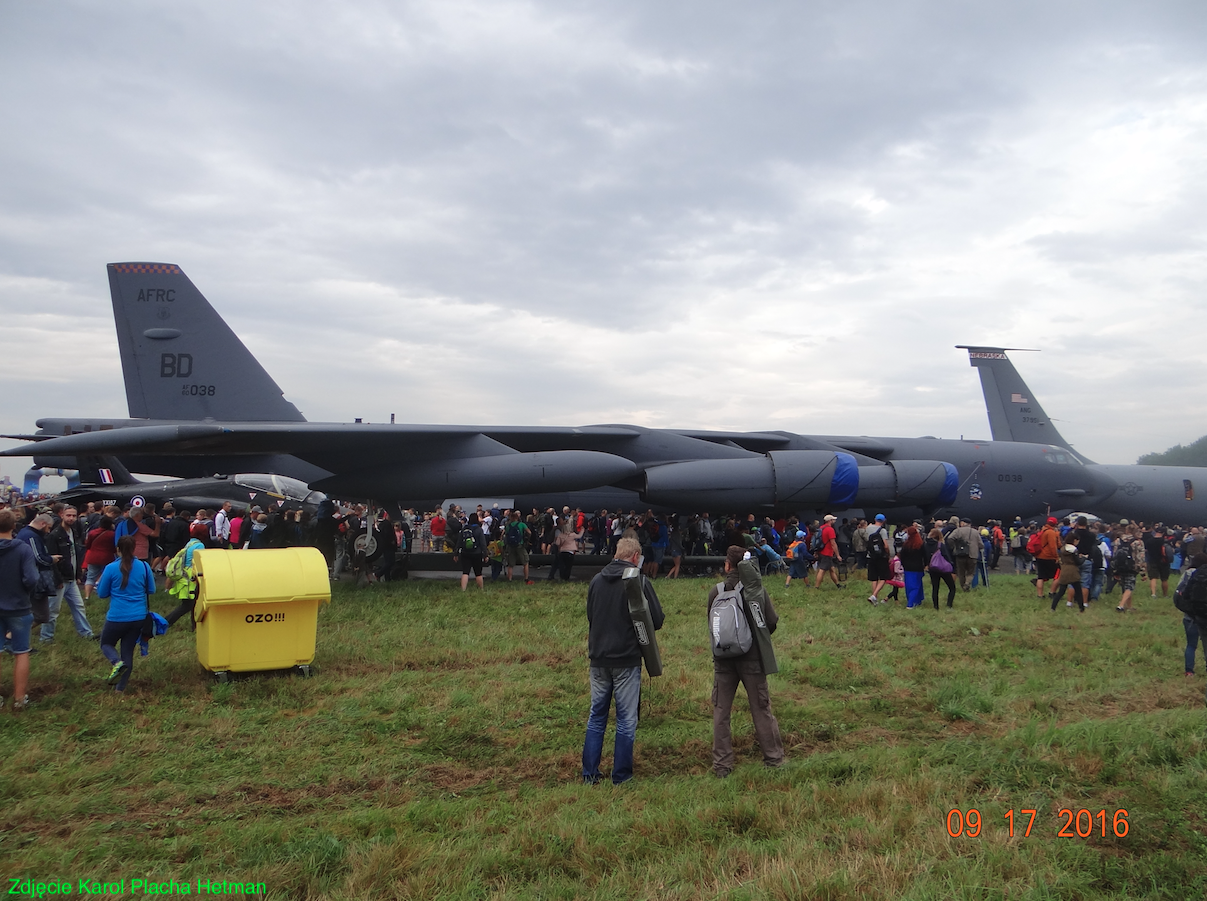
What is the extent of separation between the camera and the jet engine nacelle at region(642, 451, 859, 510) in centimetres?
1542

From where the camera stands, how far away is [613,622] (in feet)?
15.8

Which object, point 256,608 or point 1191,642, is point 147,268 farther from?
point 1191,642

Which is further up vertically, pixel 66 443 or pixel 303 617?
pixel 66 443

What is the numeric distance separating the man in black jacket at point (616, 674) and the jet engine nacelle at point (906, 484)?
12910 millimetres

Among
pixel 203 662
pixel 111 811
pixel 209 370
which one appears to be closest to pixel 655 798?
pixel 111 811

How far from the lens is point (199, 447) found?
13.4m

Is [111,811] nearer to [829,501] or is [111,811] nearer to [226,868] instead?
[226,868]

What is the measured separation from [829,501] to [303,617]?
38.3ft

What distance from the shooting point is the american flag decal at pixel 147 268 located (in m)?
15.5

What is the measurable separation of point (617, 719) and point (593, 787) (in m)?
0.43

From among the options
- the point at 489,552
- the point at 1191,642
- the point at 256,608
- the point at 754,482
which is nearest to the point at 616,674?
the point at 256,608

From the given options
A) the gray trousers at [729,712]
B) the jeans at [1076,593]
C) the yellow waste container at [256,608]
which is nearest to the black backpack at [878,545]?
the jeans at [1076,593]

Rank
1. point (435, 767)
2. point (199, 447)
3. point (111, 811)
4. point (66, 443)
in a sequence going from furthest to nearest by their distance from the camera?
point (199, 447) → point (66, 443) → point (435, 767) → point (111, 811)
